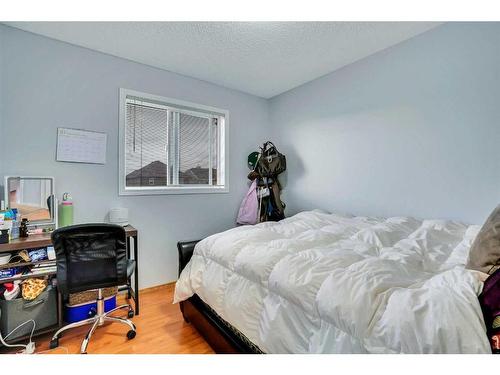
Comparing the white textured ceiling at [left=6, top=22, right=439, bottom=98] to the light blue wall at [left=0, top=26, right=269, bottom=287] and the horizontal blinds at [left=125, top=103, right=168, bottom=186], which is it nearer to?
the light blue wall at [left=0, top=26, right=269, bottom=287]

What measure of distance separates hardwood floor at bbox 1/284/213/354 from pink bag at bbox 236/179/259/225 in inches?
56.0

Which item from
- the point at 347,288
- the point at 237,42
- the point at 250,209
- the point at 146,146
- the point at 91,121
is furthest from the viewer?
the point at 250,209

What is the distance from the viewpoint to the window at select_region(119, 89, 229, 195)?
8.46 feet

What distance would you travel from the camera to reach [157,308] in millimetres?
2191

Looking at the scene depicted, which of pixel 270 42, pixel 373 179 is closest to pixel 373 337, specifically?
pixel 373 179

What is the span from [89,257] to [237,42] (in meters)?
2.15

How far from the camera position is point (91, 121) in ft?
7.50

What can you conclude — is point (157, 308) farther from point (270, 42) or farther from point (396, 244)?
point (270, 42)

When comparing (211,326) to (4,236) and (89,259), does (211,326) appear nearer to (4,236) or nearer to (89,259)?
(89,259)

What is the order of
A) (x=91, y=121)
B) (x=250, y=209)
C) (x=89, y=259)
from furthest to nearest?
(x=250, y=209) → (x=91, y=121) → (x=89, y=259)

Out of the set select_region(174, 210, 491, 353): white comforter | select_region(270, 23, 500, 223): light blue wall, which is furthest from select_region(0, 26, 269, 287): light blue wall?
select_region(270, 23, 500, 223): light blue wall

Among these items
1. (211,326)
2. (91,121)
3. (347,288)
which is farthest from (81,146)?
(347,288)

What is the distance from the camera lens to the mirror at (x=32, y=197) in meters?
1.87
